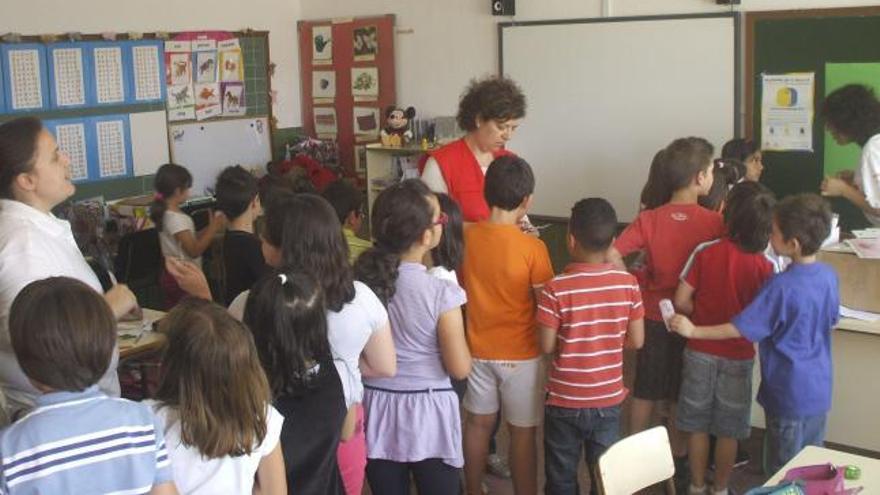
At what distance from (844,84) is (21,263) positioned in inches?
159

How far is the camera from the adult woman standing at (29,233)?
2.26 m

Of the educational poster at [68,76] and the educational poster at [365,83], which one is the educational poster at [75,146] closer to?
the educational poster at [68,76]

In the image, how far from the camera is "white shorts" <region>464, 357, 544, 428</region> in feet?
9.65

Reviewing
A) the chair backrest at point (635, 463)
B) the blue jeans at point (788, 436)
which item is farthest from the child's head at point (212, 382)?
the blue jeans at point (788, 436)

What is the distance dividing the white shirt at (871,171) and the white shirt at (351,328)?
8.44 feet

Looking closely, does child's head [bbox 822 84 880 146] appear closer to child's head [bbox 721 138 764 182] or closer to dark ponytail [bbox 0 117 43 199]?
child's head [bbox 721 138 764 182]

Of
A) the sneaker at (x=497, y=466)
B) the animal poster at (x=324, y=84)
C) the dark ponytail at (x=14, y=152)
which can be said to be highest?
the animal poster at (x=324, y=84)

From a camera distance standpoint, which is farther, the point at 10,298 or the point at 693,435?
the point at 693,435

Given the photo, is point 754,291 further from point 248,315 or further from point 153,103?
point 153,103

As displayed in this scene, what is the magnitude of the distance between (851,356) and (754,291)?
78cm

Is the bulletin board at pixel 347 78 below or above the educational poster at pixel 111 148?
above

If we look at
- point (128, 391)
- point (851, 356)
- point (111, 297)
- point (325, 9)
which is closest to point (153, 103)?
point (325, 9)

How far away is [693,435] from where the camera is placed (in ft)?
10.9

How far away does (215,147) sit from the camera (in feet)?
21.3
